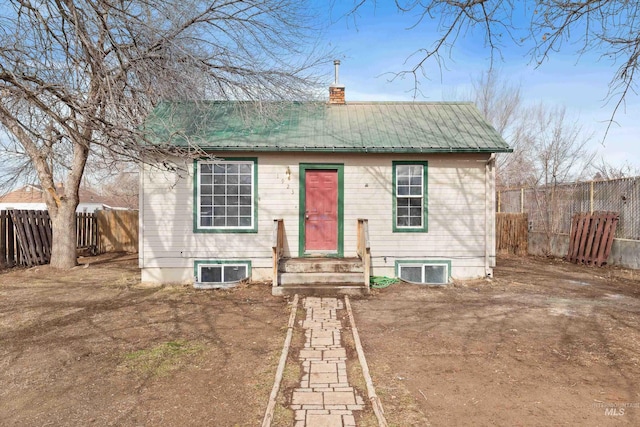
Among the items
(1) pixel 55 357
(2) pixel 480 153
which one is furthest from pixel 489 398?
(2) pixel 480 153

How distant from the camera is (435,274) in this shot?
404 inches

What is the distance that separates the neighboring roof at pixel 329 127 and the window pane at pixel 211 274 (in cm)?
287

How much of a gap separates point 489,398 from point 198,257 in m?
7.48

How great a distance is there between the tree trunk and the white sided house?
13.3 feet

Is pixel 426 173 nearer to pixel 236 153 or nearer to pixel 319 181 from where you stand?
pixel 319 181

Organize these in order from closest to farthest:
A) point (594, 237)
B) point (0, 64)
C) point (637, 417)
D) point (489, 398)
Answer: point (637, 417) → point (489, 398) → point (0, 64) → point (594, 237)

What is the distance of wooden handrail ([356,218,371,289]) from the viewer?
8906 millimetres

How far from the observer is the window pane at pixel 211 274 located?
393 inches

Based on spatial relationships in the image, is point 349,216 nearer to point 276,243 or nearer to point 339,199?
point 339,199

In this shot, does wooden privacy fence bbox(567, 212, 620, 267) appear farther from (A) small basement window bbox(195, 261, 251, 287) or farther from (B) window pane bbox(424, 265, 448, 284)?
(A) small basement window bbox(195, 261, 251, 287)

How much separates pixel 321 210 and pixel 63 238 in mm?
7976

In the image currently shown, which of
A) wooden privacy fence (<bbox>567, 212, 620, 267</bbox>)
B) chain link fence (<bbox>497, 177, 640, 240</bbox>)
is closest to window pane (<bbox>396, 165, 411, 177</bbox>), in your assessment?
chain link fence (<bbox>497, 177, 640, 240</bbox>)

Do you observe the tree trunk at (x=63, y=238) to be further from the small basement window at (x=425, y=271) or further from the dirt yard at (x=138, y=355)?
the small basement window at (x=425, y=271)

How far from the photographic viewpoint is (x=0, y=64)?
5074 millimetres
